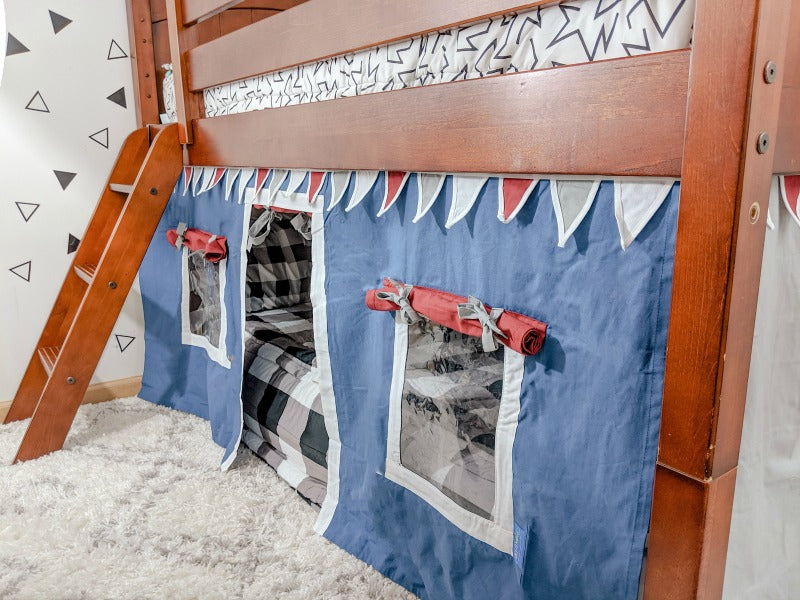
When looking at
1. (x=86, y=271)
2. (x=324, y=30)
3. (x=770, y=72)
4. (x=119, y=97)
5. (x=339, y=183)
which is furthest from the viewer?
(x=119, y=97)

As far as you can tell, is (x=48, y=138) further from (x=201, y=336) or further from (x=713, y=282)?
(x=713, y=282)

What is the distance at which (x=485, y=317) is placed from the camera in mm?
1049

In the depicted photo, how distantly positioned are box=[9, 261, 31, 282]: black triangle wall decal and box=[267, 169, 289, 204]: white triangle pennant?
126 centimetres

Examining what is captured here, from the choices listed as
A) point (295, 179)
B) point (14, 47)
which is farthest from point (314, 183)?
point (14, 47)

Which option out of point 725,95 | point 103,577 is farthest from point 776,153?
point 103,577

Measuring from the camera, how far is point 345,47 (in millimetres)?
1242

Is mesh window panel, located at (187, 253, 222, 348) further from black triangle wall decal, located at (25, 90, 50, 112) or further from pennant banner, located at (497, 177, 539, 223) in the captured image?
pennant banner, located at (497, 177, 539, 223)

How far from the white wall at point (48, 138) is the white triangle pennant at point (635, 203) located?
2.16 meters

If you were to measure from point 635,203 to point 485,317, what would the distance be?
0.31 metres

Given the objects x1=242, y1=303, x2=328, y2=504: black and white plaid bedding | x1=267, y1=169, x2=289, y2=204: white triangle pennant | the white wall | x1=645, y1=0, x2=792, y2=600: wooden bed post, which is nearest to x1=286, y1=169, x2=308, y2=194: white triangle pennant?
x1=267, y1=169, x2=289, y2=204: white triangle pennant

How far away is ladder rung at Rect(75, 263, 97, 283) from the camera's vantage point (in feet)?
6.98

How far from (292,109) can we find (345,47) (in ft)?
0.85

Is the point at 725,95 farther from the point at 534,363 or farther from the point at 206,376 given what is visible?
the point at 206,376

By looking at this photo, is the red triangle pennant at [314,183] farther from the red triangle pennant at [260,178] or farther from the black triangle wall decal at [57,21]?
the black triangle wall decal at [57,21]
